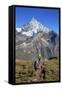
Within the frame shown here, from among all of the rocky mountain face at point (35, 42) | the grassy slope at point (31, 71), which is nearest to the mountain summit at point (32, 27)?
the rocky mountain face at point (35, 42)

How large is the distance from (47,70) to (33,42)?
0.59 ft

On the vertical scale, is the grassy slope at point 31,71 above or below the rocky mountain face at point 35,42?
below

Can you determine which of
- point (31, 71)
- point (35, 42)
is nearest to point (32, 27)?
point (35, 42)

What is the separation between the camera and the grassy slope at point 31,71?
1654mm

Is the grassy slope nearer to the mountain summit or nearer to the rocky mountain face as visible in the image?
the rocky mountain face

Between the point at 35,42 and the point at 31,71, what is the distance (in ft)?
0.52

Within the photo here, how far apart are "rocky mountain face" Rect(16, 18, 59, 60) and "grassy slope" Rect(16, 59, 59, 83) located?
32mm

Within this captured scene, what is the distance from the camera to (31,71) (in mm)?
1688

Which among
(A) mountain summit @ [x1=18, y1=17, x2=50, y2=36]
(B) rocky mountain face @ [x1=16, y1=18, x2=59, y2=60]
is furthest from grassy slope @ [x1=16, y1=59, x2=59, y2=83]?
(A) mountain summit @ [x1=18, y1=17, x2=50, y2=36]

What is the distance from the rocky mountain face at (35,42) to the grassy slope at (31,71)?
3 cm

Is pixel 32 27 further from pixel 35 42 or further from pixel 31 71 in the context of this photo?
pixel 31 71

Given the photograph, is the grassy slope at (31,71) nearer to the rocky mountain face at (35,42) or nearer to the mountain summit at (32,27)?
the rocky mountain face at (35,42)

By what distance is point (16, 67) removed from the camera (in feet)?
5.40

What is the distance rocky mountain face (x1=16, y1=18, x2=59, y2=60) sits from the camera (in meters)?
1.66
